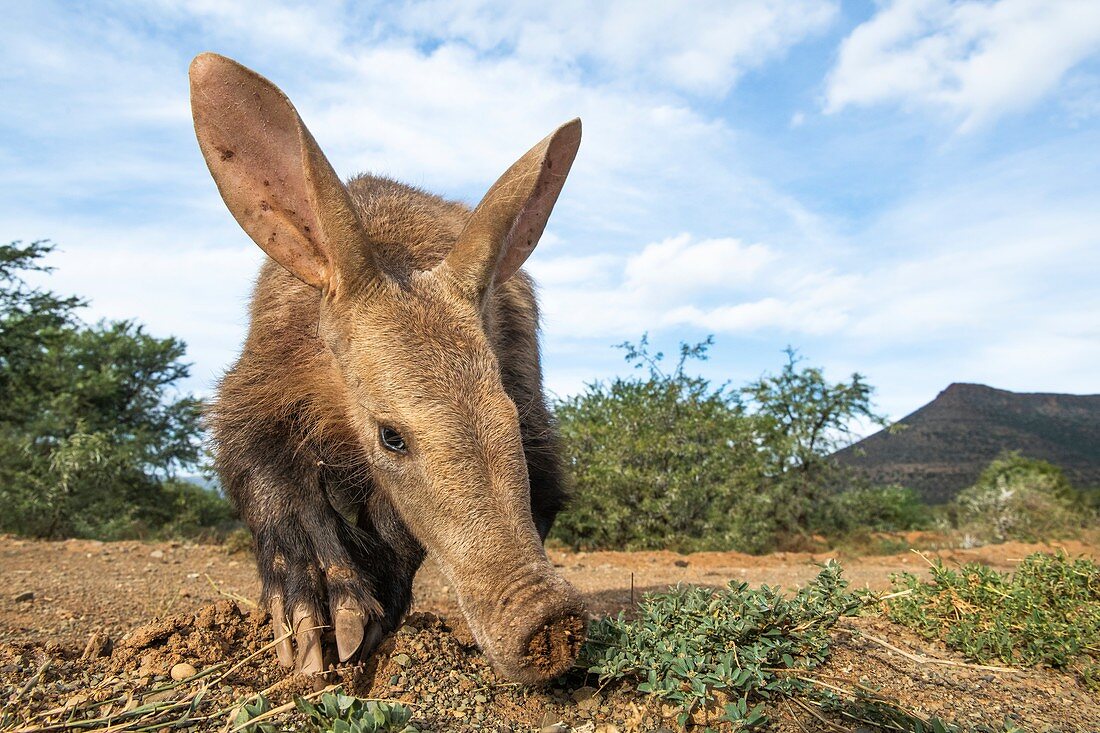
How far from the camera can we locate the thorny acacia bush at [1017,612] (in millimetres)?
Answer: 3359

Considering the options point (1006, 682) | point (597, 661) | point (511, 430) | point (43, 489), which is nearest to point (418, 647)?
point (597, 661)

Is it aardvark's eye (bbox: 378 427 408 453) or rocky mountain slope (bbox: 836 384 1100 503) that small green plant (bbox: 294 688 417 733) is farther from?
rocky mountain slope (bbox: 836 384 1100 503)

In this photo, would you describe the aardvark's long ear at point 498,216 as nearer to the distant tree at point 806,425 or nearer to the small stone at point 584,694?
the small stone at point 584,694

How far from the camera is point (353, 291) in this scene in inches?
121

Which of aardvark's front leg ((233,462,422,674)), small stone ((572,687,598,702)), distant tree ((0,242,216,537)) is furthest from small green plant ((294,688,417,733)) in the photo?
distant tree ((0,242,216,537))

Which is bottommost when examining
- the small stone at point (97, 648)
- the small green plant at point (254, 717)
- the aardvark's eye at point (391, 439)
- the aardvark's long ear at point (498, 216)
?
the small green plant at point (254, 717)

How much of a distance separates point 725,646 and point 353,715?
1.21 meters

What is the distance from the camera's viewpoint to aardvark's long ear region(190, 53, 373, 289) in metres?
2.90

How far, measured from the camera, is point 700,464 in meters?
11.9

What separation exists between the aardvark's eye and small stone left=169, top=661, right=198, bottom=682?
1.03 m

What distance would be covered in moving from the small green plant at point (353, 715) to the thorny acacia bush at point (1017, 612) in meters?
2.55

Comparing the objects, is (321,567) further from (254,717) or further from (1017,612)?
(1017,612)

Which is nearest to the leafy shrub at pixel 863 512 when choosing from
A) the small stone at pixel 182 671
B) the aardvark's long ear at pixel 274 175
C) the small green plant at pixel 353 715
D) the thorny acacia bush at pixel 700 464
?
the thorny acacia bush at pixel 700 464

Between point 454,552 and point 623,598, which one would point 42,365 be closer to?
point 623,598
